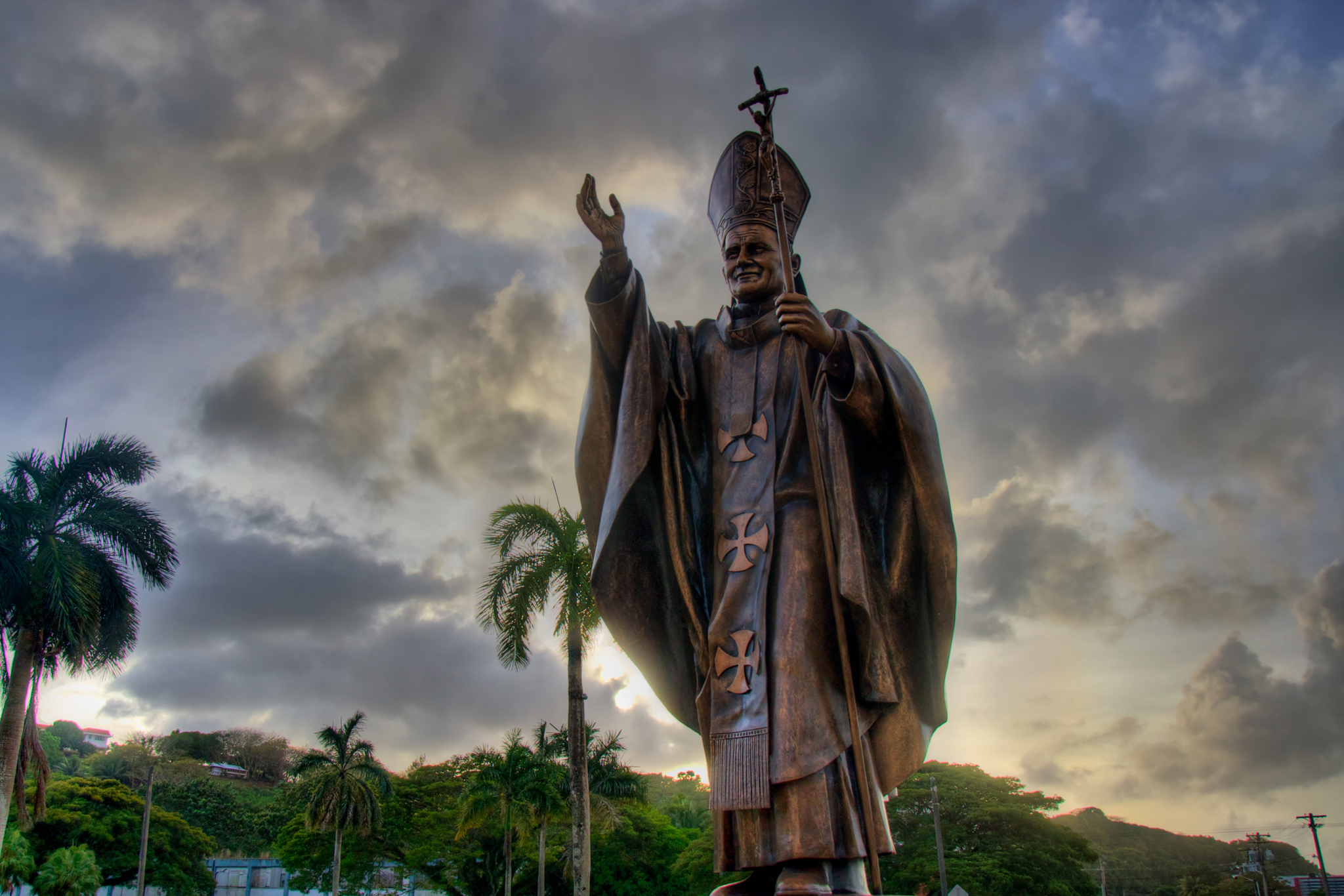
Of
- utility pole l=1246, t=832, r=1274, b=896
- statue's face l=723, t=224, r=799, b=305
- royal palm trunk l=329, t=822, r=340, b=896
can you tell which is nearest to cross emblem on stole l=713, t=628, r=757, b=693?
statue's face l=723, t=224, r=799, b=305

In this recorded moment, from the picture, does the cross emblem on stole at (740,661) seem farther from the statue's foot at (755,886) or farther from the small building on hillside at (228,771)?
the small building on hillside at (228,771)

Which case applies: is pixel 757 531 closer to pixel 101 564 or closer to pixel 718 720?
pixel 718 720

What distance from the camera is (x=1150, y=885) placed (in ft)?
186

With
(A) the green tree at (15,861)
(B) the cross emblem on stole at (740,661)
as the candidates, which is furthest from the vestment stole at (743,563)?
(A) the green tree at (15,861)

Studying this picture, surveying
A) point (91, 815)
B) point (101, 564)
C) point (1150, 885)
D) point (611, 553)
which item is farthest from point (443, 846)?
point (1150, 885)

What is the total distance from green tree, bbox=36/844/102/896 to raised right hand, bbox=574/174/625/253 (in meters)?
37.9

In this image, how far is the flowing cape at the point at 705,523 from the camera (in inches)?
163

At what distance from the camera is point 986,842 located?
34531mm

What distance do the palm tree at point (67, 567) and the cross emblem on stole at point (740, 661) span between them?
2237 centimetres

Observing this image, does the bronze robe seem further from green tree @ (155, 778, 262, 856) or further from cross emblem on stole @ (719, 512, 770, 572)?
green tree @ (155, 778, 262, 856)

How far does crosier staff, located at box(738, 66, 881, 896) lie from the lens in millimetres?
3785

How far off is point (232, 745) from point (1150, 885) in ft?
206

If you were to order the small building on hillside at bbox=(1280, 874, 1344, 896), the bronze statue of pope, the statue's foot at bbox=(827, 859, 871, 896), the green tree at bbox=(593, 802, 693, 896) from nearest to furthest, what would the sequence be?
the statue's foot at bbox=(827, 859, 871, 896), the bronze statue of pope, the green tree at bbox=(593, 802, 693, 896), the small building on hillside at bbox=(1280, 874, 1344, 896)

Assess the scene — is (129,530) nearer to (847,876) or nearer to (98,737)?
(847,876)
